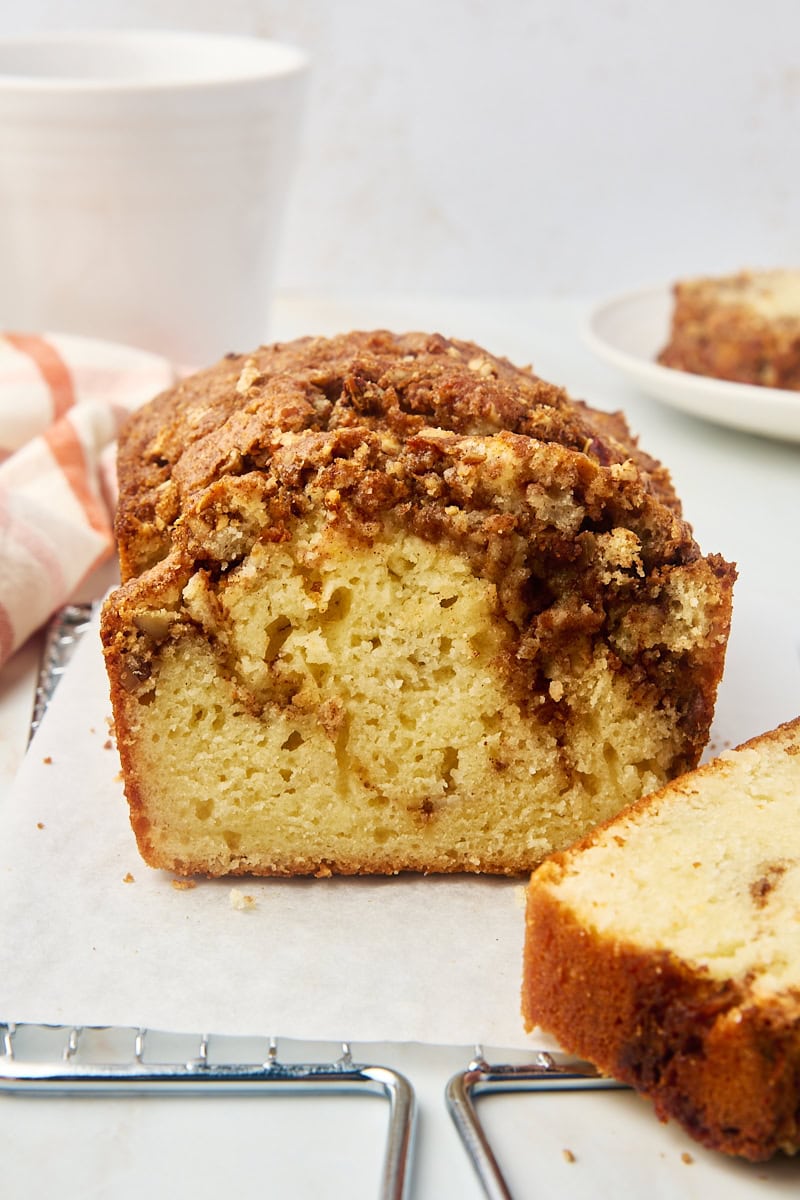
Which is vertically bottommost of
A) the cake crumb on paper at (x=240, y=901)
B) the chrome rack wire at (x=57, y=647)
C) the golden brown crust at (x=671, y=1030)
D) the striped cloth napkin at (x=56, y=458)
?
the chrome rack wire at (x=57, y=647)

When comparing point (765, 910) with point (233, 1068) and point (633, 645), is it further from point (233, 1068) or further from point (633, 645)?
point (233, 1068)

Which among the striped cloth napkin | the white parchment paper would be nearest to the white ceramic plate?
the striped cloth napkin

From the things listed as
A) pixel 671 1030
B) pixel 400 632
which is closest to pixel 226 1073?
pixel 671 1030

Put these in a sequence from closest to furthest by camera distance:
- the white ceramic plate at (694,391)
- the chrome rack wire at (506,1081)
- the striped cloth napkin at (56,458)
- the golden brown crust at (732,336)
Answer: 1. the chrome rack wire at (506,1081)
2. the striped cloth napkin at (56,458)
3. the white ceramic plate at (694,391)
4. the golden brown crust at (732,336)

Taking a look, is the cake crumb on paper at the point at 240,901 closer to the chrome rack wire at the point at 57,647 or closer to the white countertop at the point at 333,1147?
the white countertop at the point at 333,1147

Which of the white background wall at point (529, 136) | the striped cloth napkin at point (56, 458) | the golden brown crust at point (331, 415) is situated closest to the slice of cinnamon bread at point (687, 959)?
the golden brown crust at point (331, 415)

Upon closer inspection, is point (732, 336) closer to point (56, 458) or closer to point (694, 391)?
point (694, 391)

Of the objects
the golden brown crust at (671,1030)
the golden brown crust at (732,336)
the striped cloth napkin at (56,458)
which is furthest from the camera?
the golden brown crust at (732,336)
